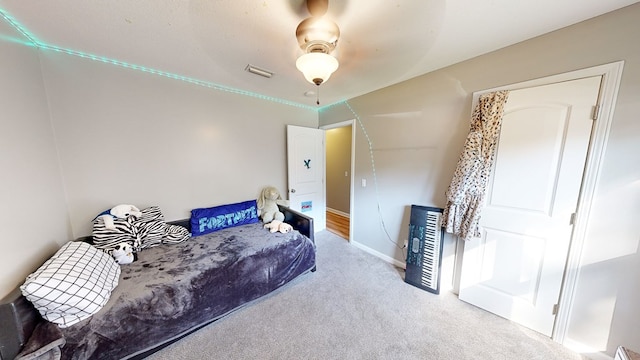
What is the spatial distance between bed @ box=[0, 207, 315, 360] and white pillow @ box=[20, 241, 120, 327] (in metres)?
0.05

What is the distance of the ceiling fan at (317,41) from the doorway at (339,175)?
118 inches

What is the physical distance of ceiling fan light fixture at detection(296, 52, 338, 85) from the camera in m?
1.20

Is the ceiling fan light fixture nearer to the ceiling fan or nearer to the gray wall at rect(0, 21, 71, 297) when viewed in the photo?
the ceiling fan

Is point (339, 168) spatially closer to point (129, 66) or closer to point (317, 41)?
point (317, 41)

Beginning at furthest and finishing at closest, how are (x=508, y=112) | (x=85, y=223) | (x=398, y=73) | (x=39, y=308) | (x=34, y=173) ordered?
(x=398, y=73) < (x=85, y=223) < (x=508, y=112) < (x=34, y=173) < (x=39, y=308)

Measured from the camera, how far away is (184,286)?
4.92 feet

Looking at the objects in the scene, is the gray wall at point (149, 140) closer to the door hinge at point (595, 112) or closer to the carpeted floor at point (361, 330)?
the carpeted floor at point (361, 330)

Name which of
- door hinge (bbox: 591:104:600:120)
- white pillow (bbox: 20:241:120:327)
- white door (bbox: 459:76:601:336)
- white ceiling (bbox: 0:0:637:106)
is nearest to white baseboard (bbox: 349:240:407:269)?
white door (bbox: 459:76:601:336)

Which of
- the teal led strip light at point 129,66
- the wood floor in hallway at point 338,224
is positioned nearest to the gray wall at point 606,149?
the wood floor in hallway at point 338,224

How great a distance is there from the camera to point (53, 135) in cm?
167

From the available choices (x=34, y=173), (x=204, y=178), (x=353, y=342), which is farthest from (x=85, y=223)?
(x=353, y=342)

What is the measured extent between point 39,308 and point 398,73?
3.25 metres

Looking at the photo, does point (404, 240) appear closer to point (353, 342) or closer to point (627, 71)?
point (353, 342)

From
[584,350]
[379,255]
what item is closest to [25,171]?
[379,255]
